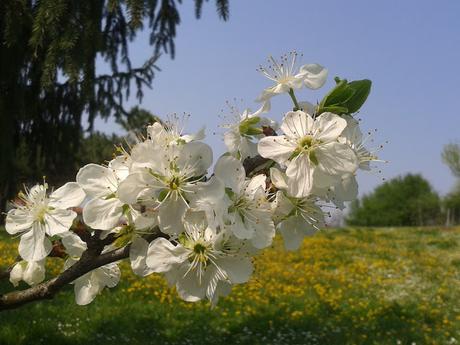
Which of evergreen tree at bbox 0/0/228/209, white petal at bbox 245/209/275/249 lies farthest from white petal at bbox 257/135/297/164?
A: evergreen tree at bbox 0/0/228/209

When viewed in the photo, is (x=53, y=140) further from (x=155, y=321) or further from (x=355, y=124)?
(x=355, y=124)

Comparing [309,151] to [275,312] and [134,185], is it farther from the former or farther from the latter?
[275,312]

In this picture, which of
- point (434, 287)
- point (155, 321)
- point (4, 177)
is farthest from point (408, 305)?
point (4, 177)

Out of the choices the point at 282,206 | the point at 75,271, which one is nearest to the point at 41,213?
the point at 75,271

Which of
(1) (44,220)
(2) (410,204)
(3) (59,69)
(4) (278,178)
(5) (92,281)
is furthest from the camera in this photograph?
(2) (410,204)

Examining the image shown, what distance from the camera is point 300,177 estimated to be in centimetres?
108

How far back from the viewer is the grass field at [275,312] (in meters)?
5.53

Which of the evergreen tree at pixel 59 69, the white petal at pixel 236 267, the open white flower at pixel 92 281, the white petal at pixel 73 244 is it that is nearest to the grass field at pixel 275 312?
the evergreen tree at pixel 59 69

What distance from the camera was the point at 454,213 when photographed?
34.3 m

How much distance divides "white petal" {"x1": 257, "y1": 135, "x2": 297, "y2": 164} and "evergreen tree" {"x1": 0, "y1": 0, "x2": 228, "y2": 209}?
437 cm

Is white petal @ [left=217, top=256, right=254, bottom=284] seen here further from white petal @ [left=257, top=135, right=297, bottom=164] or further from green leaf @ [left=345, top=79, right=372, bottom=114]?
green leaf @ [left=345, top=79, right=372, bottom=114]

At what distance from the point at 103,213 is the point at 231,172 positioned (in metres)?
0.26

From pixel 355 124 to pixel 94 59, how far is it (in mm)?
5212

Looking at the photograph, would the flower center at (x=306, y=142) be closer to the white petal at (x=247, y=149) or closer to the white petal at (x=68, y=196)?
the white petal at (x=247, y=149)
